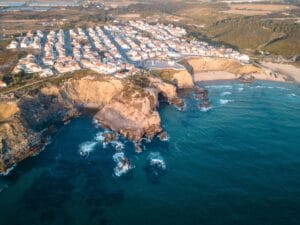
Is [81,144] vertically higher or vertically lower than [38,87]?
lower

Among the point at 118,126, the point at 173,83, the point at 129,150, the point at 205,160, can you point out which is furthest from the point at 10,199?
the point at 173,83

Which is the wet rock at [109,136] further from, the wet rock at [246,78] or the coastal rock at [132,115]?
the wet rock at [246,78]

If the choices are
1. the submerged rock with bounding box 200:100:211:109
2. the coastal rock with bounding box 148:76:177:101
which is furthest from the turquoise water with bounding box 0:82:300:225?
the coastal rock with bounding box 148:76:177:101

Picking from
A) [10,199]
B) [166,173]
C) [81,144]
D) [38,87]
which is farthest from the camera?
[38,87]

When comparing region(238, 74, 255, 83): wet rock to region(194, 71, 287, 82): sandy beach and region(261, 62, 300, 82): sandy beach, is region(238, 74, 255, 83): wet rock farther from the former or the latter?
region(261, 62, 300, 82): sandy beach

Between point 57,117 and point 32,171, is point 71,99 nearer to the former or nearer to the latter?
point 57,117

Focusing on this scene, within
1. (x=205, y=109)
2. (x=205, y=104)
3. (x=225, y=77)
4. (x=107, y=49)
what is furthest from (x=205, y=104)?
(x=107, y=49)
